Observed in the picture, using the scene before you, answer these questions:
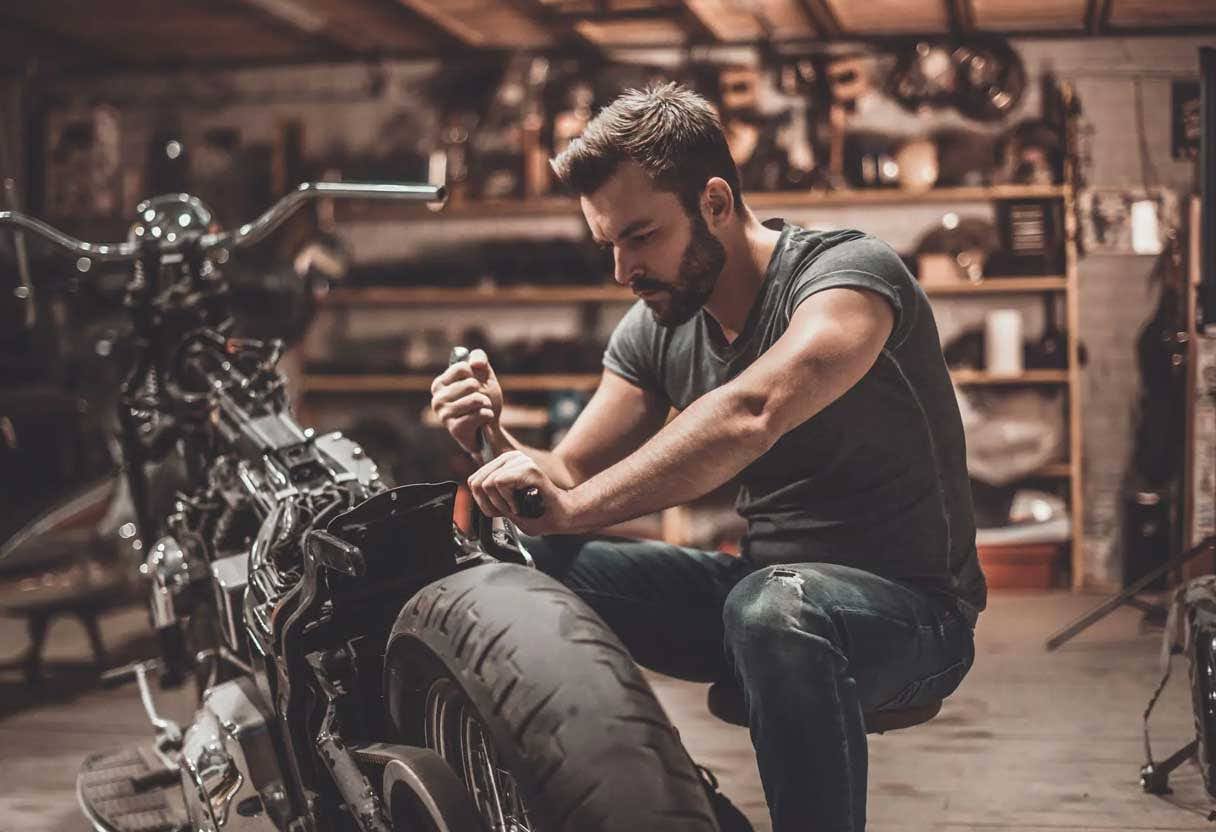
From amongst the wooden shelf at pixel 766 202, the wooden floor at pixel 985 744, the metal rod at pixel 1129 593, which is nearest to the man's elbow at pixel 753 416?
the wooden floor at pixel 985 744

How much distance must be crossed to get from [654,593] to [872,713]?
1.28ft

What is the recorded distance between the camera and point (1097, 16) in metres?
5.44

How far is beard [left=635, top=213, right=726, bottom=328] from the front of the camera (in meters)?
1.71

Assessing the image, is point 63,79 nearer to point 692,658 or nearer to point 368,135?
point 368,135

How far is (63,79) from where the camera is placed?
23.4 ft

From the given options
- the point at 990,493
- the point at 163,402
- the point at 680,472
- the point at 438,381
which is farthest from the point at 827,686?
the point at 990,493

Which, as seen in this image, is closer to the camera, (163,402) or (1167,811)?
(163,402)

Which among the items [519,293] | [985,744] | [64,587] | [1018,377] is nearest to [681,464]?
[985,744]

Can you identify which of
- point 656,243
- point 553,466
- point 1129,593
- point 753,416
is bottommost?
A: point 1129,593

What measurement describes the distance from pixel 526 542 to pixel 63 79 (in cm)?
649

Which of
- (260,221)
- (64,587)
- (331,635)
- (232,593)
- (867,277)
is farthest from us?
(64,587)

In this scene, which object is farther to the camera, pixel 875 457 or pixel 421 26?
pixel 421 26

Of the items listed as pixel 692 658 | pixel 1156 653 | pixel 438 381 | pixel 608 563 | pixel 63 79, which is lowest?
pixel 1156 653

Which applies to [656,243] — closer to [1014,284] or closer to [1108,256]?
[1014,284]
